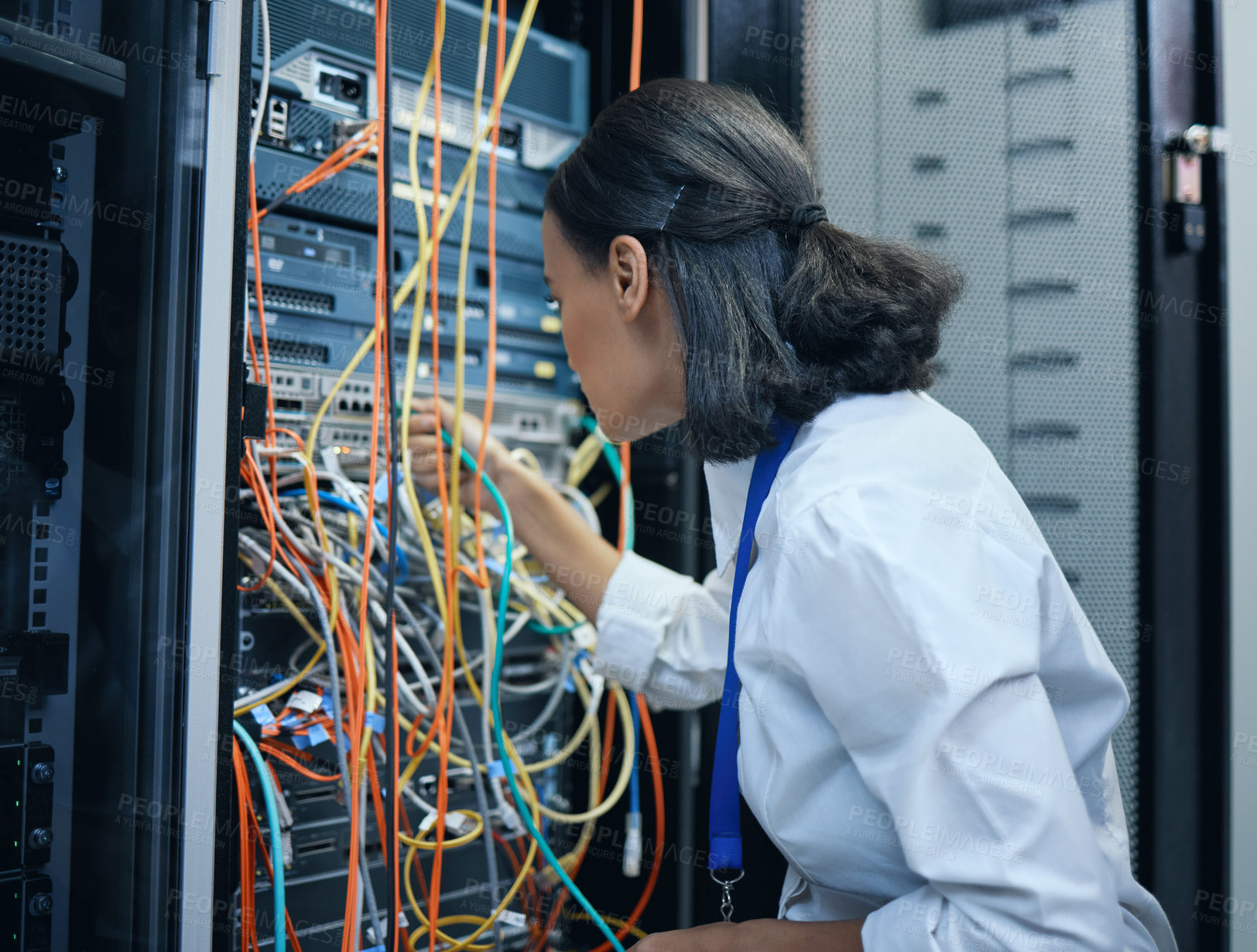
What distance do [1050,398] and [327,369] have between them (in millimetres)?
999

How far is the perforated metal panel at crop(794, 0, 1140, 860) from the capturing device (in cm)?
119

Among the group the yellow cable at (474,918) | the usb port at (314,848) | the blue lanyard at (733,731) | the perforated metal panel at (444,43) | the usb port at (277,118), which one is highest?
the perforated metal panel at (444,43)

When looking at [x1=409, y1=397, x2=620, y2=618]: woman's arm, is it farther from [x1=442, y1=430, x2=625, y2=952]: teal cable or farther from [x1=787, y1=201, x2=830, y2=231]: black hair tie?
[x1=787, y1=201, x2=830, y2=231]: black hair tie

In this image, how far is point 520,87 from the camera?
53.9 inches

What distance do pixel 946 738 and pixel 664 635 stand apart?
1.80 feet

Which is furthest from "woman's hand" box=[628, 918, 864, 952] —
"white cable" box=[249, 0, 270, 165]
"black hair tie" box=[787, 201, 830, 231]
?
"white cable" box=[249, 0, 270, 165]

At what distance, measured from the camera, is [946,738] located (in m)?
0.65

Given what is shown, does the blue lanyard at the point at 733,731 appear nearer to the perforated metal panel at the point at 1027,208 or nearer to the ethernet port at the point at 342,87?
the perforated metal panel at the point at 1027,208

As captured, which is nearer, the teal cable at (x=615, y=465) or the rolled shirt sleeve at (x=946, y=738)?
the rolled shirt sleeve at (x=946, y=738)

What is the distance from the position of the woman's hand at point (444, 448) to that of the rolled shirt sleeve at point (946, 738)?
23.1 inches

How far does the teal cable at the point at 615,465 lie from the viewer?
1365 millimetres

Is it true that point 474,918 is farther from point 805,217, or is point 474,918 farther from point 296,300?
point 805,217

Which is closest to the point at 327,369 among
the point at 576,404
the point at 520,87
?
the point at 576,404

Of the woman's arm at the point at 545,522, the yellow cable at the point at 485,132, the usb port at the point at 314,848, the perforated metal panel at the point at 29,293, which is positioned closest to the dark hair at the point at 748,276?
the yellow cable at the point at 485,132
